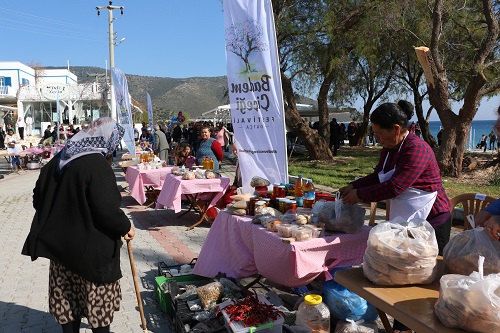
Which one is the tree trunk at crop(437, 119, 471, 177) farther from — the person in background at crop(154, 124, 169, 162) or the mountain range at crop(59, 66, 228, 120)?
the mountain range at crop(59, 66, 228, 120)

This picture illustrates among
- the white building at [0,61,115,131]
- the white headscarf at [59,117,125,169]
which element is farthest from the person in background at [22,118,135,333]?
the white building at [0,61,115,131]

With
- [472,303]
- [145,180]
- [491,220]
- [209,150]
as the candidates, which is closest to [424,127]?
[209,150]

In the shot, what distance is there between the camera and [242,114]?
5.01 metres

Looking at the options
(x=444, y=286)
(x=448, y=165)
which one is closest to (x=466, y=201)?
(x=444, y=286)

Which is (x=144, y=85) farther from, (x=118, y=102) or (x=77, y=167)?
(x=77, y=167)

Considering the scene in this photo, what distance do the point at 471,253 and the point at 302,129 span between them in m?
14.9

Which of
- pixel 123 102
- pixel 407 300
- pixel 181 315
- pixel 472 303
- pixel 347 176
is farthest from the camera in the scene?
pixel 347 176

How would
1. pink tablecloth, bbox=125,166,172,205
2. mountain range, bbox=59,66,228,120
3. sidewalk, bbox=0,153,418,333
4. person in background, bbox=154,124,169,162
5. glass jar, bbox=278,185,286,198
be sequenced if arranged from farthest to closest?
mountain range, bbox=59,66,228,120
person in background, bbox=154,124,169,162
pink tablecloth, bbox=125,166,172,205
glass jar, bbox=278,185,286,198
sidewalk, bbox=0,153,418,333

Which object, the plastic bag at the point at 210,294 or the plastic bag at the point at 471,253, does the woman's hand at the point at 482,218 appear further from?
the plastic bag at the point at 210,294

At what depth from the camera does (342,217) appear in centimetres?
326

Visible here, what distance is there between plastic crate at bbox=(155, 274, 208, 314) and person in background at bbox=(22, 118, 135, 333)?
1098 mm

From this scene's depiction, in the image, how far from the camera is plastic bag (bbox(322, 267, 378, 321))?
3223mm

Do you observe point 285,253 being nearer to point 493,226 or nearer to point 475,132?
point 493,226

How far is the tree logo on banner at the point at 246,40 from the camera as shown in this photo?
15.5ft
